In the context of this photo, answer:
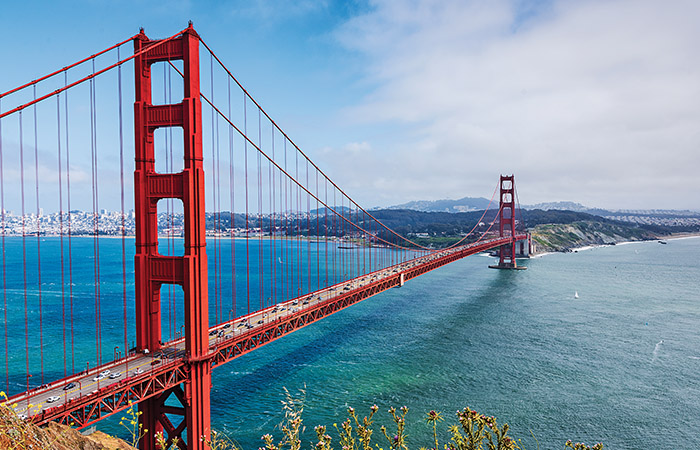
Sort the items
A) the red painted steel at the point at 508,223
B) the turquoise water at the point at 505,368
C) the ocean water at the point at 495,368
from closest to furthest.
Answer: the ocean water at the point at 495,368 → the turquoise water at the point at 505,368 → the red painted steel at the point at 508,223

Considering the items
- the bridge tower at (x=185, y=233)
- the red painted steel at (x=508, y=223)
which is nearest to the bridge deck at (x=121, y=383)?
the bridge tower at (x=185, y=233)

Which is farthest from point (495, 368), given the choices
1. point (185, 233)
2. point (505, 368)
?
point (185, 233)

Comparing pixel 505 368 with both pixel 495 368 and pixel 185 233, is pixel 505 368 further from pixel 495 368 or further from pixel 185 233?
pixel 185 233

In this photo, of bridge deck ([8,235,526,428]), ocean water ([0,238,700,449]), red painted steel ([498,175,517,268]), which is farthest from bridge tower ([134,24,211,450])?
red painted steel ([498,175,517,268])

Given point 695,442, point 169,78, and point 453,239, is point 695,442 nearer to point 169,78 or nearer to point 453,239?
point 169,78

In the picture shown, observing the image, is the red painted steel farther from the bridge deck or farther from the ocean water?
the bridge deck

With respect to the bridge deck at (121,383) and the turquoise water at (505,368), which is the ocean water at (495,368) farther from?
the bridge deck at (121,383)
